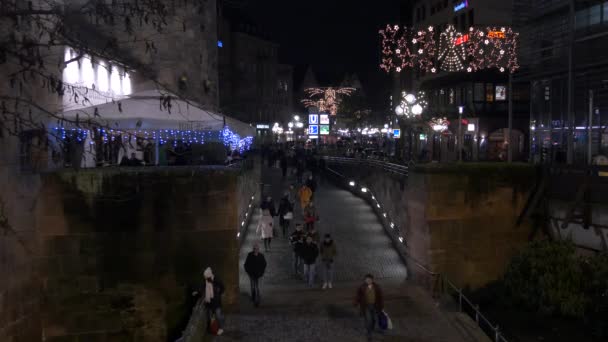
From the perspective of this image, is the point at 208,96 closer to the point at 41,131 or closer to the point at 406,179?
the point at 406,179

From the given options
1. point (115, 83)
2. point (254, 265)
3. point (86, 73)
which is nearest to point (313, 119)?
point (115, 83)

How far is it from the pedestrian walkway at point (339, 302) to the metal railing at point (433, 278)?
34 centimetres

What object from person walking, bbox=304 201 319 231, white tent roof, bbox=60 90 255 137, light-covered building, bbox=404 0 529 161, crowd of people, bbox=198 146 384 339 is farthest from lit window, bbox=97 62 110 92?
light-covered building, bbox=404 0 529 161

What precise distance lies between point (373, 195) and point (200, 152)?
295 inches

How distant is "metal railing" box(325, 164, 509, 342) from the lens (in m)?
12.4

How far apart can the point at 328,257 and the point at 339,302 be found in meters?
1.17

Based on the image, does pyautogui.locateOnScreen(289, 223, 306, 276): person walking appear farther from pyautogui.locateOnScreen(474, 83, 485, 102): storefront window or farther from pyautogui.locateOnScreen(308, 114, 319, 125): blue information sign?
pyautogui.locateOnScreen(474, 83, 485, 102): storefront window

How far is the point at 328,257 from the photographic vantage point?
47.7 ft

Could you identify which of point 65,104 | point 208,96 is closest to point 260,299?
point 65,104

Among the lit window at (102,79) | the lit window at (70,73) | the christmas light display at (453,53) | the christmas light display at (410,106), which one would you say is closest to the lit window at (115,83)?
the lit window at (102,79)

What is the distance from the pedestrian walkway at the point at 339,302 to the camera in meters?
12.0

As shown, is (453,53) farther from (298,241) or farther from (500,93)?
(298,241)

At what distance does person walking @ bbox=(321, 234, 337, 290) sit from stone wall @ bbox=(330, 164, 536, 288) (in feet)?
8.15

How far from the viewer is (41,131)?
6.69m
